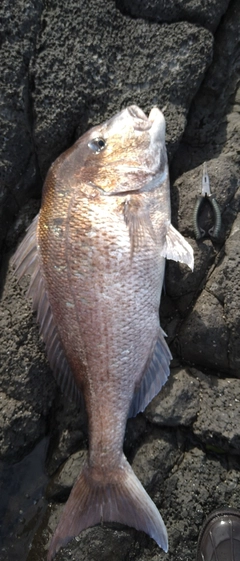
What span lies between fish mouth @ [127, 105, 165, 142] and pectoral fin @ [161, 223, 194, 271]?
0.57 metres

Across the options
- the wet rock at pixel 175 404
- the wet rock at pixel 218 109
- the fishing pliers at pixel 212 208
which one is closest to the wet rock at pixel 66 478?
the wet rock at pixel 175 404

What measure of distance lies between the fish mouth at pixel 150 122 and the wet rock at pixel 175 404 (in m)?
1.46

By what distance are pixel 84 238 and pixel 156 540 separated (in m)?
1.66

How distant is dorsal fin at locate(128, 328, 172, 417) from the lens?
2.56 m

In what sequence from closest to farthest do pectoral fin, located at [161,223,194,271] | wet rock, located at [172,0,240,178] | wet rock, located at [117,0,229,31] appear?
1. pectoral fin, located at [161,223,194,271]
2. wet rock, located at [117,0,229,31]
3. wet rock, located at [172,0,240,178]

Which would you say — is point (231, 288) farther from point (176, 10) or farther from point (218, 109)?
point (176, 10)

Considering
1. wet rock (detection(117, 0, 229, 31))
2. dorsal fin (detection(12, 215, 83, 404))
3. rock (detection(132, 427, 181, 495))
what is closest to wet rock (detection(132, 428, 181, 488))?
rock (detection(132, 427, 181, 495))

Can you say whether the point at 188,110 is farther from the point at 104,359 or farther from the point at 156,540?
the point at 156,540

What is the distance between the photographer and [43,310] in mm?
2553

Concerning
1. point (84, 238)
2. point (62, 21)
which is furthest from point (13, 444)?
point (62, 21)

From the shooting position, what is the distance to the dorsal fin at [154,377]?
2.56m

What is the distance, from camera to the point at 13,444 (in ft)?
8.67

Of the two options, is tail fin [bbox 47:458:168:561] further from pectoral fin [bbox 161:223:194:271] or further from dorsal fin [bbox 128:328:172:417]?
pectoral fin [bbox 161:223:194:271]

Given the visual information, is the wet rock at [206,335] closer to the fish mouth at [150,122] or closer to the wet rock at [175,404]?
the wet rock at [175,404]
